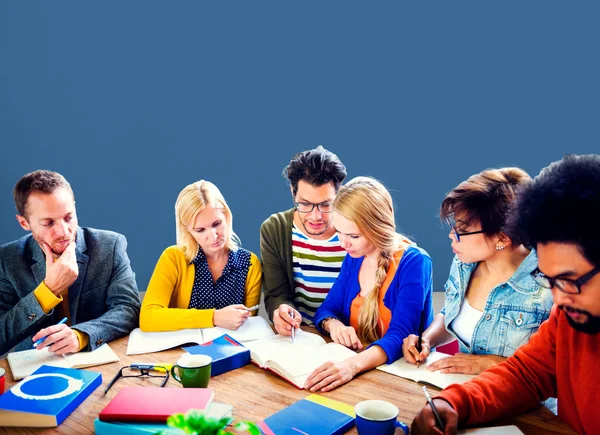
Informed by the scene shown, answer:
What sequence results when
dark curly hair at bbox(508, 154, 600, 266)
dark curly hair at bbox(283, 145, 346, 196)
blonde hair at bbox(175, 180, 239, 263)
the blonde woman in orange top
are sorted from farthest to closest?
1. dark curly hair at bbox(283, 145, 346, 196)
2. blonde hair at bbox(175, 180, 239, 263)
3. the blonde woman in orange top
4. dark curly hair at bbox(508, 154, 600, 266)

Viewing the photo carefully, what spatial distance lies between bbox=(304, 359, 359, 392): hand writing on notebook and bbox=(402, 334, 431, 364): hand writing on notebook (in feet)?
0.65

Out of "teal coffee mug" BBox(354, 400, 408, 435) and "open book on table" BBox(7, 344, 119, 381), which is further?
"open book on table" BBox(7, 344, 119, 381)

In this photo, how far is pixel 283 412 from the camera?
1272mm

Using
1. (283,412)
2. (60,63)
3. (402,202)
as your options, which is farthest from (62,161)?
(283,412)

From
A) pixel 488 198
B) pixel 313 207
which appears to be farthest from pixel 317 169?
pixel 488 198

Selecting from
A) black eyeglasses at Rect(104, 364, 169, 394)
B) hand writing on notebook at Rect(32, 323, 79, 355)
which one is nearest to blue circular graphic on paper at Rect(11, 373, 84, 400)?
black eyeglasses at Rect(104, 364, 169, 394)

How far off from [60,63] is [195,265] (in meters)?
2.10

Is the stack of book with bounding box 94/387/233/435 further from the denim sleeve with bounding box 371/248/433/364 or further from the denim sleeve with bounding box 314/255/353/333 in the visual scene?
the denim sleeve with bounding box 314/255/353/333

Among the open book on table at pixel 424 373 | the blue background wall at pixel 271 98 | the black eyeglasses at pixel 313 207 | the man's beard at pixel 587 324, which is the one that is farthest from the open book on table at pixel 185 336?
the blue background wall at pixel 271 98

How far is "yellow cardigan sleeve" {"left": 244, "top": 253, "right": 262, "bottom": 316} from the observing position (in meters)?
2.17

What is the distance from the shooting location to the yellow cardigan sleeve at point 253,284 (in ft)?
7.13

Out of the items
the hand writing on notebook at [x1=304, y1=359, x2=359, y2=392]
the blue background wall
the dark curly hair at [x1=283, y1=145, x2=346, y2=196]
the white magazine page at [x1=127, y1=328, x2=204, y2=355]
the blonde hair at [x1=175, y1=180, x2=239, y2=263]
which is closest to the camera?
the hand writing on notebook at [x1=304, y1=359, x2=359, y2=392]

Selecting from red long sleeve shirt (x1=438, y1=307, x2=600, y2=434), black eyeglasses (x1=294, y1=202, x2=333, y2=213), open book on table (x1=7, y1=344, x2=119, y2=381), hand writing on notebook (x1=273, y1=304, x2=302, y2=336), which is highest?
black eyeglasses (x1=294, y1=202, x2=333, y2=213)

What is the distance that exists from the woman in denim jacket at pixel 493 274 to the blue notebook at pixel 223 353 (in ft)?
1.51
